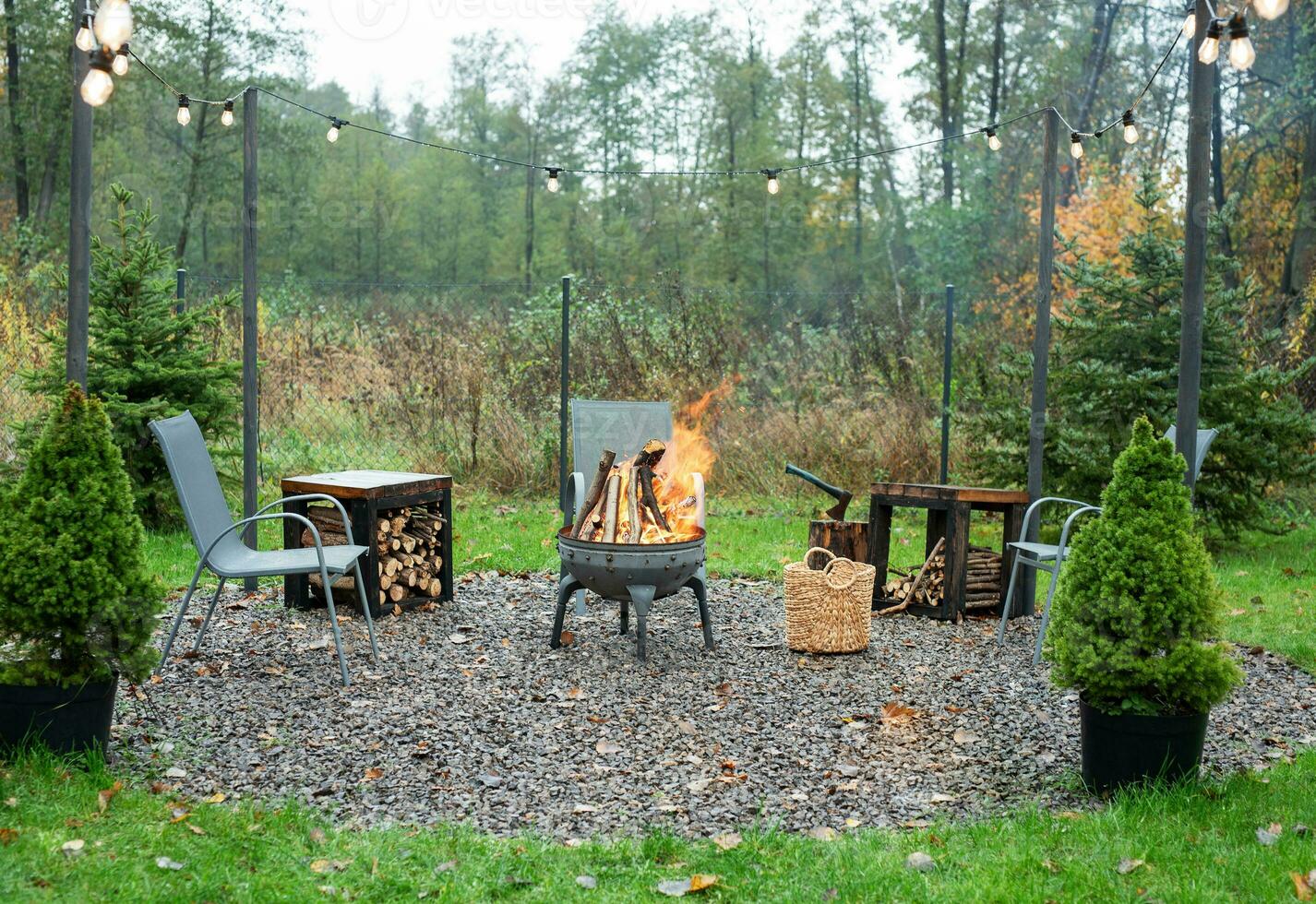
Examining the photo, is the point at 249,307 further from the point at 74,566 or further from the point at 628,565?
the point at 74,566

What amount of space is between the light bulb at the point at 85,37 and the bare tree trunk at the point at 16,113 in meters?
16.4

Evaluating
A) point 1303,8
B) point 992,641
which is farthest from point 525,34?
point 992,641

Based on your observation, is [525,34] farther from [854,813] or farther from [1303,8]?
[854,813]

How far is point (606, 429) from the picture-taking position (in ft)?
17.8

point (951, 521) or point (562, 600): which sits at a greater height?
point (951, 521)

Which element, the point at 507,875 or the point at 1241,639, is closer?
the point at 507,875

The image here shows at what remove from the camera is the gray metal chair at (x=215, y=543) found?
4.05 meters

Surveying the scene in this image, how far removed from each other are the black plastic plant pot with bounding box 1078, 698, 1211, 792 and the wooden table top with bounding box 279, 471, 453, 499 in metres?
3.15

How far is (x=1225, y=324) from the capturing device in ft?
21.5

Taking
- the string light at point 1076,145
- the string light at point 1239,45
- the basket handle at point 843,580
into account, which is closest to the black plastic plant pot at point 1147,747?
the basket handle at point 843,580

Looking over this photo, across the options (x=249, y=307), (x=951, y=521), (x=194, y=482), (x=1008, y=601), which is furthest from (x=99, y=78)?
(x=1008, y=601)

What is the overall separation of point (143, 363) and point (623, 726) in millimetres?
4251

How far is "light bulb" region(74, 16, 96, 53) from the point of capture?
12.5 feet

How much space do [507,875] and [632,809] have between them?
1.77ft
